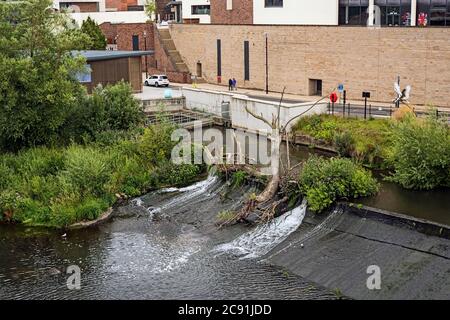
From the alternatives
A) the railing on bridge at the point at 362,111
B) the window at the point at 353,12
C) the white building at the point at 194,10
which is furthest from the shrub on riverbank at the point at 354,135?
the white building at the point at 194,10

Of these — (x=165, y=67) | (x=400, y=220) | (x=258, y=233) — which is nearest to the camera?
(x=400, y=220)

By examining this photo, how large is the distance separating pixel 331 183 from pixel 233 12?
110 feet

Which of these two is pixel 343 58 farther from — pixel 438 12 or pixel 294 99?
pixel 438 12

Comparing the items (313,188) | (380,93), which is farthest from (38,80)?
(380,93)

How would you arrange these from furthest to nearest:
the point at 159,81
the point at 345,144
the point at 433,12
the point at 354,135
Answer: the point at 159,81, the point at 433,12, the point at 354,135, the point at 345,144

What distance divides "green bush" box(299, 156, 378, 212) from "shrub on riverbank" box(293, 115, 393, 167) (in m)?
3.62

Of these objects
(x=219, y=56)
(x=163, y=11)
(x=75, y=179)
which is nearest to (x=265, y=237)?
(x=75, y=179)

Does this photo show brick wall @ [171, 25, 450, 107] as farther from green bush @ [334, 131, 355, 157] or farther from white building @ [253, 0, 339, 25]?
green bush @ [334, 131, 355, 157]

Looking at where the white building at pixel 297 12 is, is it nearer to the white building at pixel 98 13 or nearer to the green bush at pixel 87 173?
the green bush at pixel 87 173

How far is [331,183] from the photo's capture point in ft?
82.2

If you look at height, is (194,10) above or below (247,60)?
above

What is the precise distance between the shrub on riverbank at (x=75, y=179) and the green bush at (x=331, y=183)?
256 inches

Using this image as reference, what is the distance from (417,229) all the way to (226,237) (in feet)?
20.2

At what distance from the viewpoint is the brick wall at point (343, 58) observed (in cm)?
3938
